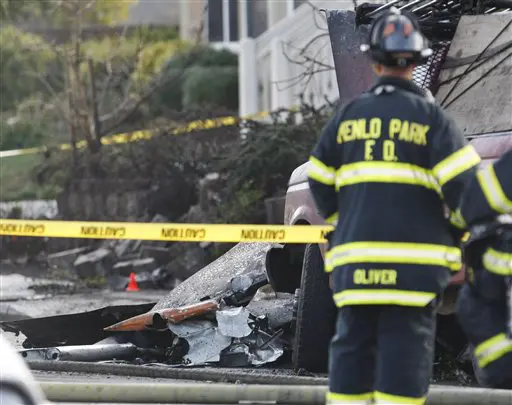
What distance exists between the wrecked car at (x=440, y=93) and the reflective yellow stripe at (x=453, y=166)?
5.91 feet

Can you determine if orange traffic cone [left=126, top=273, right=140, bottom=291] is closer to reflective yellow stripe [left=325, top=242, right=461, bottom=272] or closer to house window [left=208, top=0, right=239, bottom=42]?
reflective yellow stripe [left=325, top=242, right=461, bottom=272]

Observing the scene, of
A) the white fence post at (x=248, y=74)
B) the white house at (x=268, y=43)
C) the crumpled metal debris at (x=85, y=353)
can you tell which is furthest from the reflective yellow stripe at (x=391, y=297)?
the white fence post at (x=248, y=74)

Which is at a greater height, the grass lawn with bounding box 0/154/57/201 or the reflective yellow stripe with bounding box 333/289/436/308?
the grass lawn with bounding box 0/154/57/201

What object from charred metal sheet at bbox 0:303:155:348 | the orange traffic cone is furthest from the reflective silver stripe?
the orange traffic cone

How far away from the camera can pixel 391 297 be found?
5.11 metres

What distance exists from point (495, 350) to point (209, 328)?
3.67 m

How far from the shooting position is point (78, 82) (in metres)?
23.4

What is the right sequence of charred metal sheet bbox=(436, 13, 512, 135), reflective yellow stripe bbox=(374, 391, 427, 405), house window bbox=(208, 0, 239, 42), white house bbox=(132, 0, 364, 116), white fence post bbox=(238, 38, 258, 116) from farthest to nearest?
house window bbox=(208, 0, 239, 42) < white fence post bbox=(238, 38, 258, 116) < white house bbox=(132, 0, 364, 116) < charred metal sheet bbox=(436, 13, 512, 135) < reflective yellow stripe bbox=(374, 391, 427, 405)

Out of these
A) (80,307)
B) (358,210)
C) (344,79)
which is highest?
(344,79)

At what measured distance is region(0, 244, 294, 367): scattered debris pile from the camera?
8664 millimetres

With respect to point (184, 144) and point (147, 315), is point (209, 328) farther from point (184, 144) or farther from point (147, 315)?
point (184, 144)

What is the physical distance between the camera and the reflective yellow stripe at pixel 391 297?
5109 mm

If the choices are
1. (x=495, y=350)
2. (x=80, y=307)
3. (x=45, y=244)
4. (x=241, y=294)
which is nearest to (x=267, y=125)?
(x=45, y=244)

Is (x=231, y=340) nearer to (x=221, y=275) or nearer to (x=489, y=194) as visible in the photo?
(x=221, y=275)
